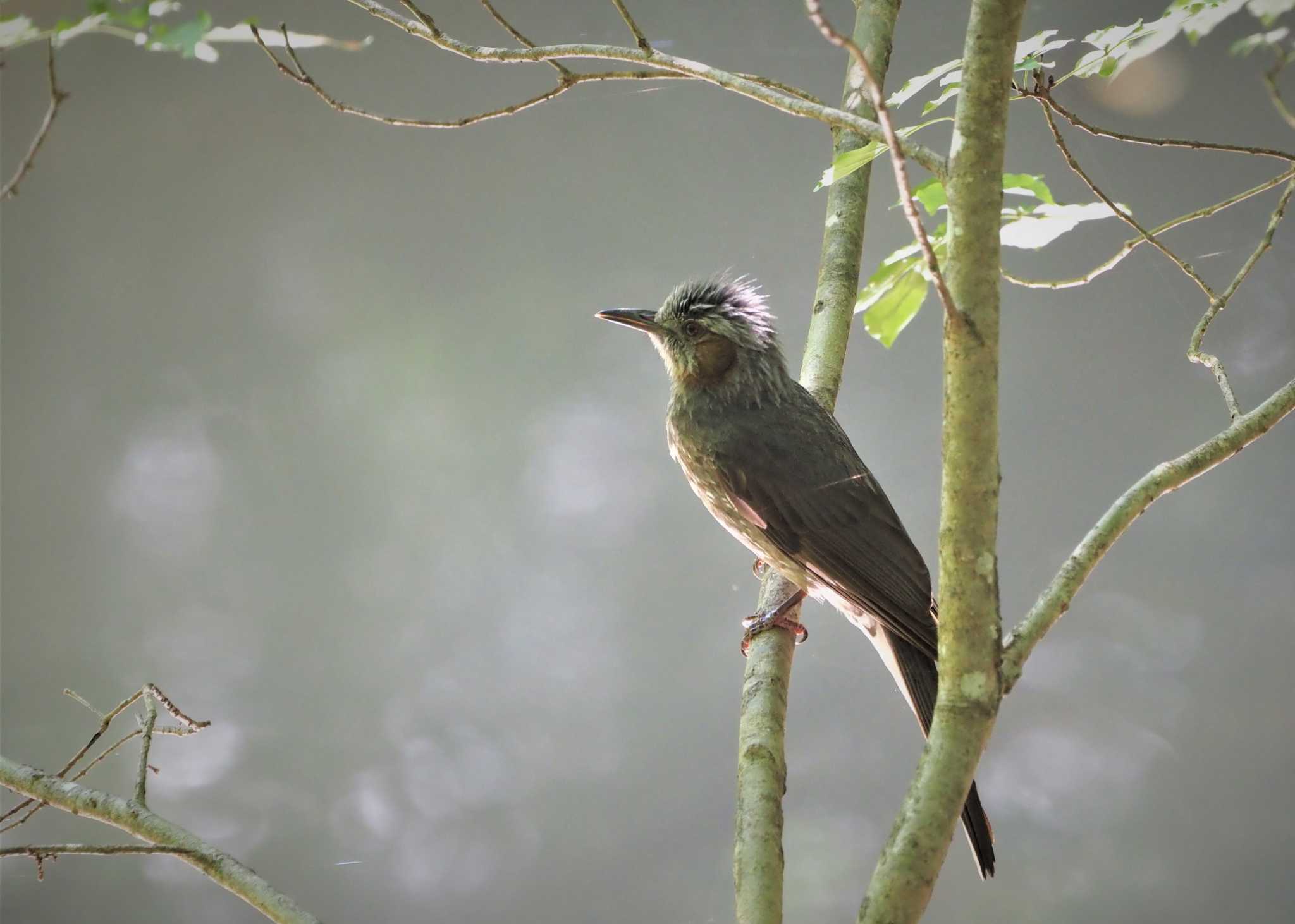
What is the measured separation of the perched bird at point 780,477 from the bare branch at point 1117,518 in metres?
0.75

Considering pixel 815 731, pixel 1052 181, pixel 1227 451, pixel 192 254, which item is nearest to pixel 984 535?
pixel 1227 451

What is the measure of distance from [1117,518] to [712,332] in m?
1.42

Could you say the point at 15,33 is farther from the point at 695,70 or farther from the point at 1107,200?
the point at 1107,200

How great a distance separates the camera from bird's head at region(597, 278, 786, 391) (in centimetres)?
284

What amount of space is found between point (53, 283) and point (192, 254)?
44cm

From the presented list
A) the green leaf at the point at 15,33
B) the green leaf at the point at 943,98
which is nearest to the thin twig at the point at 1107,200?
the green leaf at the point at 943,98

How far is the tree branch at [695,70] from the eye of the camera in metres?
1.63

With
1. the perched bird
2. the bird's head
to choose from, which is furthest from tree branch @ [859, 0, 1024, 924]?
the bird's head

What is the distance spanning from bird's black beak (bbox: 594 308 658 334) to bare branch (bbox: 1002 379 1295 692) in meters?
1.40

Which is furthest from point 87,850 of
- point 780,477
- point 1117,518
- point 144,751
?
point 780,477

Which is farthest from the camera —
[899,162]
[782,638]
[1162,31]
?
[782,638]

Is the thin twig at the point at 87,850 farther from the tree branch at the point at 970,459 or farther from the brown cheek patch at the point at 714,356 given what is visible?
the brown cheek patch at the point at 714,356

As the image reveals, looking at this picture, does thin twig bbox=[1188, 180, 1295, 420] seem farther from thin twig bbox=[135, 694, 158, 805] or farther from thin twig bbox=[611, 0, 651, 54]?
thin twig bbox=[135, 694, 158, 805]

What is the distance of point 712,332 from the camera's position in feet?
9.38
